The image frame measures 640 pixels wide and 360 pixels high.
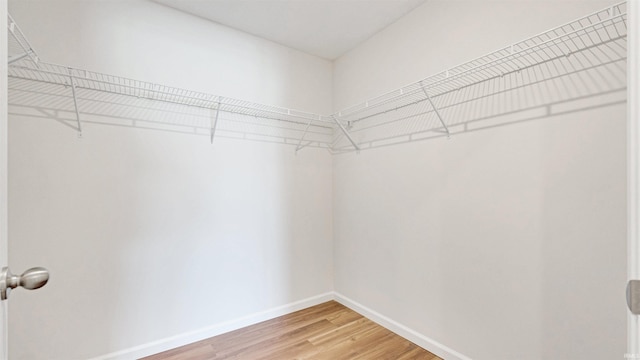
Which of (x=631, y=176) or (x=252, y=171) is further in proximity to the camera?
(x=252, y=171)

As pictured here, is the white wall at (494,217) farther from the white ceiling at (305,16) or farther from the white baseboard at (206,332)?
the white baseboard at (206,332)

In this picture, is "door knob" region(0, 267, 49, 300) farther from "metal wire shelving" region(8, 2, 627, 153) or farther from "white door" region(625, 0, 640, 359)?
"white door" region(625, 0, 640, 359)

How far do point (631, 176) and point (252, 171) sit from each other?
6.79ft

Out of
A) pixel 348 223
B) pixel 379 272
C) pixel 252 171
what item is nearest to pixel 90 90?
pixel 252 171

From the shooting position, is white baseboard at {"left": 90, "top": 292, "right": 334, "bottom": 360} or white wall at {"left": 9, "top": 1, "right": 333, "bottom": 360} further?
white baseboard at {"left": 90, "top": 292, "right": 334, "bottom": 360}

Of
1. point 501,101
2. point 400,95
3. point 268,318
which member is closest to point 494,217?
point 501,101

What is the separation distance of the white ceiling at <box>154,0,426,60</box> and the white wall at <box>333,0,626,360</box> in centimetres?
15

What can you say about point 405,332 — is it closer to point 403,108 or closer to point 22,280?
point 403,108

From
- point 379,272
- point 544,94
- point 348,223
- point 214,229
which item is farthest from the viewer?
point 348,223

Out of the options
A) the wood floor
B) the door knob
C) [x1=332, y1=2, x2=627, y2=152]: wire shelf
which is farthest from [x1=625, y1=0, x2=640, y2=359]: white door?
the wood floor

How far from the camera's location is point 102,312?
5.57ft

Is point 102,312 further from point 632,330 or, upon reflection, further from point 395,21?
point 395,21

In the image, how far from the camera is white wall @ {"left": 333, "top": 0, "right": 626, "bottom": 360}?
1.20 metres

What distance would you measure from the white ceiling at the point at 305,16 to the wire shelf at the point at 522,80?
1.95ft
